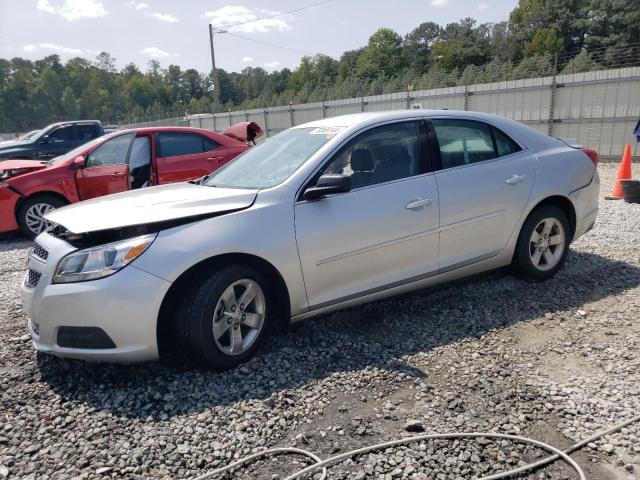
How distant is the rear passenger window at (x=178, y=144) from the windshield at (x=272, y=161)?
3537 millimetres

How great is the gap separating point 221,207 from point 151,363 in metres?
1.15

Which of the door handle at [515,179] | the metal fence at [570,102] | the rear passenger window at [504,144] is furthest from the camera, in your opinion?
the metal fence at [570,102]

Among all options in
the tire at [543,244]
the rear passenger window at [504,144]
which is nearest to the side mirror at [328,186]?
the rear passenger window at [504,144]

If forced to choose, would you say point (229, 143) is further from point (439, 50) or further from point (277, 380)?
point (439, 50)

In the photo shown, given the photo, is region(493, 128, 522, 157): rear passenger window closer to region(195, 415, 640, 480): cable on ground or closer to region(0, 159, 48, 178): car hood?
region(195, 415, 640, 480): cable on ground

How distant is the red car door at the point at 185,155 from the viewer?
24.9 ft

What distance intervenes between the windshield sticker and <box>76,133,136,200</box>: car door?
4.21 meters

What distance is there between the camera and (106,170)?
744 centimetres

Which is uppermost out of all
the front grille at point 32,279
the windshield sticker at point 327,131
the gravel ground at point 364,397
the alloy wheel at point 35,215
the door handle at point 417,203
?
the windshield sticker at point 327,131

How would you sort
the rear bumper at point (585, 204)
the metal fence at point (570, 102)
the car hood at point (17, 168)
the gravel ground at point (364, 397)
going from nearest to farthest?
the gravel ground at point (364, 397), the rear bumper at point (585, 204), the car hood at point (17, 168), the metal fence at point (570, 102)

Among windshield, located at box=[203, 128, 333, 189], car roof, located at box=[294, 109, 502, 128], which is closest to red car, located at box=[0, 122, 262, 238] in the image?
windshield, located at box=[203, 128, 333, 189]

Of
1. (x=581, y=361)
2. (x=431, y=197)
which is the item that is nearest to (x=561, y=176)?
(x=431, y=197)

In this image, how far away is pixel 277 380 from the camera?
3.27 metres

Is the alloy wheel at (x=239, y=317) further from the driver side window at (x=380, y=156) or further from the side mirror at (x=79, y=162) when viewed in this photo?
the side mirror at (x=79, y=162)
